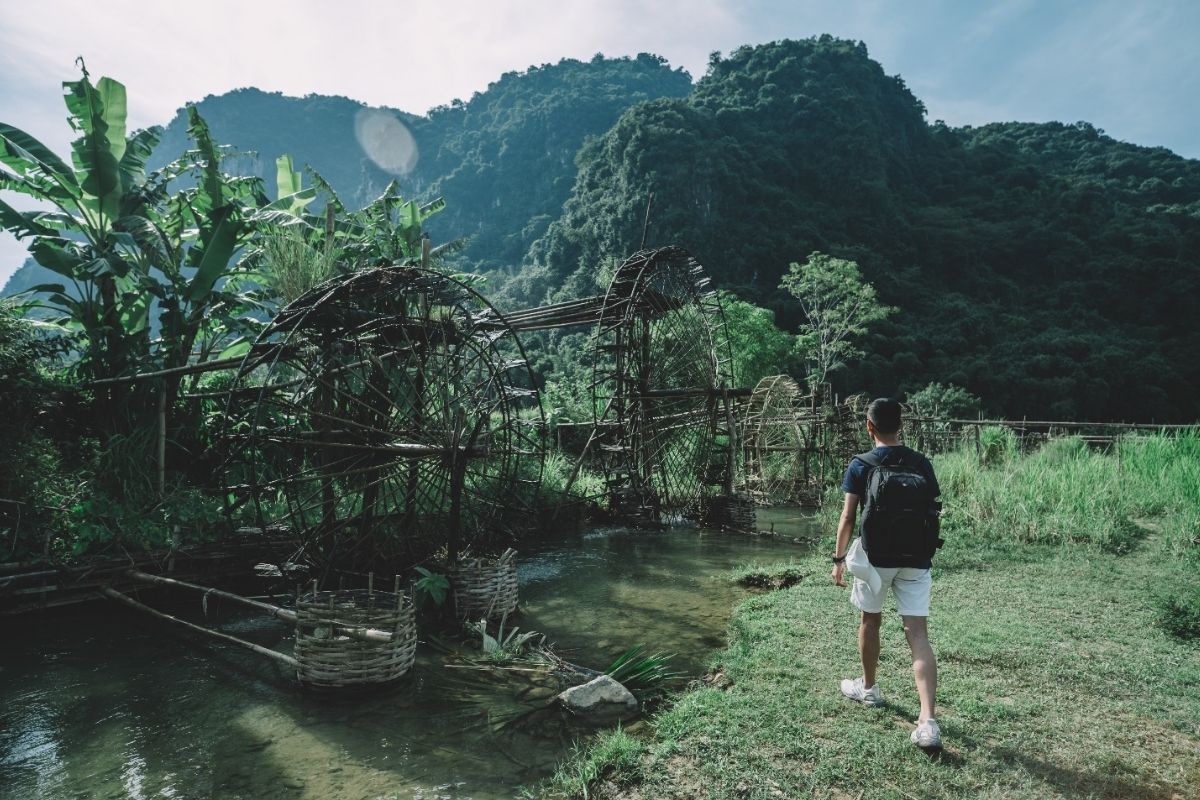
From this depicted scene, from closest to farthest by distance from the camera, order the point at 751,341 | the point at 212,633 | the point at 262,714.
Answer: the point at 262,714 < the point at 212,633 < the point at 751,341

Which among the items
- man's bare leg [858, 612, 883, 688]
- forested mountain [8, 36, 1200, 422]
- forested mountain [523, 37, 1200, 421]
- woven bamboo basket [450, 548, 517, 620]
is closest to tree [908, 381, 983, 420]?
forested mountain [8, 36, 1200, 422]

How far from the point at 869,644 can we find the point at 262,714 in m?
3.96

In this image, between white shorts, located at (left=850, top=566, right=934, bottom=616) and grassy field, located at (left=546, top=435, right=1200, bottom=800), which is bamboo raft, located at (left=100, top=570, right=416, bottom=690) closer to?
grassy field, located at (left=546, top=435, right=1200, bottom=800)

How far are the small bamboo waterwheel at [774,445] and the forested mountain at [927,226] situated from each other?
18052mm

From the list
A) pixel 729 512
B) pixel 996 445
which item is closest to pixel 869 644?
pixel 729 512

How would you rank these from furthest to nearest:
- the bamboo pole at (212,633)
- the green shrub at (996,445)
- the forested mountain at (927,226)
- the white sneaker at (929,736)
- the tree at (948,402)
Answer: the forested mountain at (927,226) → the tree at (948,402) → the green shrub at (996,445) → the bamboo pole at (212,633) → the white sneaker at (929,736)

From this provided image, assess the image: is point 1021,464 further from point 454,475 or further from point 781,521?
point 454,475

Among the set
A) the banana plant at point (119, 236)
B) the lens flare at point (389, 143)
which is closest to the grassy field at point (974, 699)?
the banana plant at point (119, 236)

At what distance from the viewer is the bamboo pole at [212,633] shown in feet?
15.2

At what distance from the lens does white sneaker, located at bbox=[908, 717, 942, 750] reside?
3.26m

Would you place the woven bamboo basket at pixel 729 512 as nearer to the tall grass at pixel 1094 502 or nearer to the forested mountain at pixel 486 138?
the tall grass at pixel 1094 502

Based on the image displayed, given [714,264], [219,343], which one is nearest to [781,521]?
[219,343]

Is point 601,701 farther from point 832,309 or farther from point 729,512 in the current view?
point 832,309

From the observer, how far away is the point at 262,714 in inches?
169
